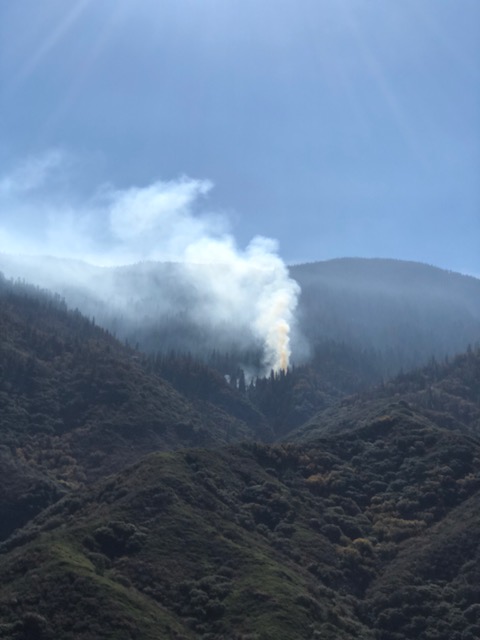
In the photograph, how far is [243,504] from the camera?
95.7 m

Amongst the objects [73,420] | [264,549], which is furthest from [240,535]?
[73,420]

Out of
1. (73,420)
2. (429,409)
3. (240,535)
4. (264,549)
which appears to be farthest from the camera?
(429,409)

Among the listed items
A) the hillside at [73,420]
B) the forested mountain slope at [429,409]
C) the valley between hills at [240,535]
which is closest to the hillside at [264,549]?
the valley between hills at [240,535]

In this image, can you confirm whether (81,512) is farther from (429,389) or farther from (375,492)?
(429,389)

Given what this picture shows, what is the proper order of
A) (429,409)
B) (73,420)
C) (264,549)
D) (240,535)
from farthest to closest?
(429,409), (73,420), (240,535), (264,549)

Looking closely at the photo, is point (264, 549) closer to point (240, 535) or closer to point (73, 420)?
point (240, 535)

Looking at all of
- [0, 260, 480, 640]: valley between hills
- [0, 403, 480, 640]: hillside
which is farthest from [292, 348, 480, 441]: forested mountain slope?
[0, 403, 480, 640]: hillside

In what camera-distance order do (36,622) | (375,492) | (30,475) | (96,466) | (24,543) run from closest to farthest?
(36,622)
(24,543)
(375,492)
(30,475)
(96,466)

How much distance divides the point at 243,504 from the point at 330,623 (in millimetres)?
28466

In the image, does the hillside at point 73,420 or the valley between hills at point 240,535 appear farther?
the hillside at point 73,420

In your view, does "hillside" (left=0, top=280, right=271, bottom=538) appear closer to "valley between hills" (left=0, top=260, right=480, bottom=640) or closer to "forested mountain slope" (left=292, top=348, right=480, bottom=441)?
"valley between hills" (left=0, top=260, right=480, bottom=640)

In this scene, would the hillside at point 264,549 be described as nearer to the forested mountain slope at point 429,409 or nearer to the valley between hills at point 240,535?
the valley between hills at point 240,535

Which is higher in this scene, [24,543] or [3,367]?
[3,367]

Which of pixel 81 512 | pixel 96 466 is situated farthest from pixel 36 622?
pixel 96 466
